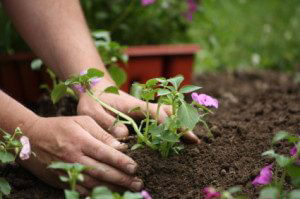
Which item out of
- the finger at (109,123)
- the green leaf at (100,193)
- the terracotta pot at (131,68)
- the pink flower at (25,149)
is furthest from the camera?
the terracotta pot at (131,68)

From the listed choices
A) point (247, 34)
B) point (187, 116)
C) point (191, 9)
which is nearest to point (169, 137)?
point (187, 116)

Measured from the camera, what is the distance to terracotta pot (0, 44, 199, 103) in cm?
276

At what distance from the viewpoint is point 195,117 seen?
4.92 ft

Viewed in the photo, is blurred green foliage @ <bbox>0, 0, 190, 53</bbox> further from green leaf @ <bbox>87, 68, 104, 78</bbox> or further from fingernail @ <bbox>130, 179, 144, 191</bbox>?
fingernail @ <bbox>130, 179, 144, 191</bbox>

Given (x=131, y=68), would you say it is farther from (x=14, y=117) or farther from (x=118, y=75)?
(x=14, y=117)

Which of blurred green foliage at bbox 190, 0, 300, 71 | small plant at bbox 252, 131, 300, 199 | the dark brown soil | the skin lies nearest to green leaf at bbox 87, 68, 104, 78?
the skin

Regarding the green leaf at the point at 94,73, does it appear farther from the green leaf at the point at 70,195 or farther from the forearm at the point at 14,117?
the green leaf at the point at 70,195

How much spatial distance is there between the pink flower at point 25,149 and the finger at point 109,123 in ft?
1.01

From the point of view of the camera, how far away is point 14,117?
159 cm

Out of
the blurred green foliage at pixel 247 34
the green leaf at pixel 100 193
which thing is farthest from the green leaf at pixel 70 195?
the blurred green foliage at pixel 247 34

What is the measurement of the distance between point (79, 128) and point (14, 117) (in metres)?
0.20

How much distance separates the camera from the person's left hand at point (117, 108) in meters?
1.70

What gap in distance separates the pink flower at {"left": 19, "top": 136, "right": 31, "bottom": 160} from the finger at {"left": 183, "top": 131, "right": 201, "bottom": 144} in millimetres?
510

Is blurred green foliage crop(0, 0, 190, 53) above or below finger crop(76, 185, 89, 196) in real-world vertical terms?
above
